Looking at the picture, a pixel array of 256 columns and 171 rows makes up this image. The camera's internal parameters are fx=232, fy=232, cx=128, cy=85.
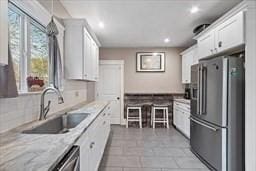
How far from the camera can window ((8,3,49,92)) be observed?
2332mm

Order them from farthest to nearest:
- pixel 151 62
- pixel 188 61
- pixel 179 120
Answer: pixel 151 62, pixel 188 61, pixel 179 120

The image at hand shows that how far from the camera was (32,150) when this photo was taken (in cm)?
138

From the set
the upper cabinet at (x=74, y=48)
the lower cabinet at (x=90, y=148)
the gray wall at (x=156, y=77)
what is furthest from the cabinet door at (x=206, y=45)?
the gray wall at (x=156, y=77)

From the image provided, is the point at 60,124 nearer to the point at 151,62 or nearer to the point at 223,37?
the point at 223,37

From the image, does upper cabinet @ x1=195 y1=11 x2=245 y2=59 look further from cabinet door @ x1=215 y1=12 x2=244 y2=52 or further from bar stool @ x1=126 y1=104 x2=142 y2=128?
bar stool @ x1=126 y1=104 x2=142 y2=128

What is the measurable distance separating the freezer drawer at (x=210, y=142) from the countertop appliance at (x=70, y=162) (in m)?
2.22

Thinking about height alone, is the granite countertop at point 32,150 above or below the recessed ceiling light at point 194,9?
below

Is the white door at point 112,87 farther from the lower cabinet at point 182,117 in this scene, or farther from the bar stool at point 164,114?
the lower cabinet at point 182,117

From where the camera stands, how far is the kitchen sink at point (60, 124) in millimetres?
2463

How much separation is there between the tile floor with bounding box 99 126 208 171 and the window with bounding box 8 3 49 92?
1797 millimetres

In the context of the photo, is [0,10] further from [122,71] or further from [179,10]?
[122,71]

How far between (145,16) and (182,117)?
9.60 feet

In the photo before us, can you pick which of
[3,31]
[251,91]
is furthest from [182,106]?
[3,31]

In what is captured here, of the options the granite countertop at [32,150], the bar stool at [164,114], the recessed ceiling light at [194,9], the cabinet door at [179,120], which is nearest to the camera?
the granite countertop at [32,150]
